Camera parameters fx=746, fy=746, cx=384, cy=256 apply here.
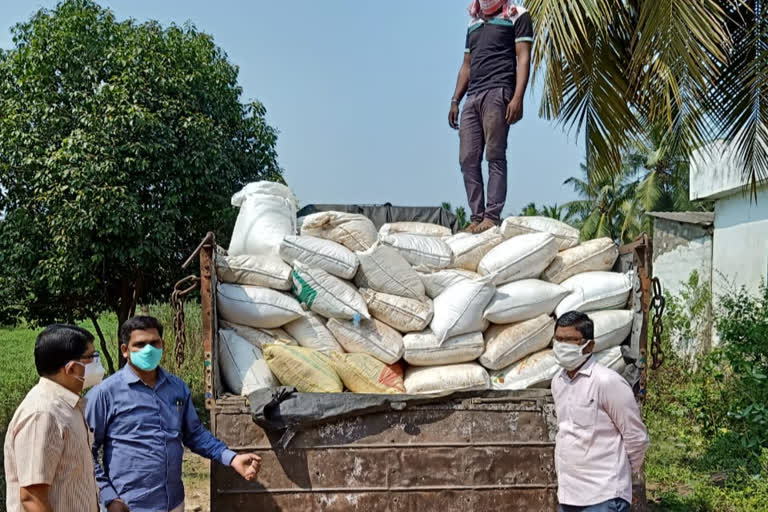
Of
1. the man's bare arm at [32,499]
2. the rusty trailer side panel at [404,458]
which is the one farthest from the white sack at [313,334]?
the man's bare arm at [32,499]

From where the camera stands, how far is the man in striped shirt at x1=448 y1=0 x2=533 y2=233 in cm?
489

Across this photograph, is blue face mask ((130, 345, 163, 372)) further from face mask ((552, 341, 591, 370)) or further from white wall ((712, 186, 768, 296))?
white wall ((712, 186, 768, 296))

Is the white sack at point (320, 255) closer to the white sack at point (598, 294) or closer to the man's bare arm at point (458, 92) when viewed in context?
the white sack at point (598, 294)

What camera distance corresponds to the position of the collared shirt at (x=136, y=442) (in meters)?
2.62

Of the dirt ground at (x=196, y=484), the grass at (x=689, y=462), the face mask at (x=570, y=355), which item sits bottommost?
the dirt ground at (x=196, y=484)

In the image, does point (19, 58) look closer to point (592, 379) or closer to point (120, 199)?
point (120, 199)

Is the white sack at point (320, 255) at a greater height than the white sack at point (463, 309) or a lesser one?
greater

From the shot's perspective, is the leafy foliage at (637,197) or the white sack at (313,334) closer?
the white sack at (313,334)

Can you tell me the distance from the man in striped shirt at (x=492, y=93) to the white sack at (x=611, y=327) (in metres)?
1.29

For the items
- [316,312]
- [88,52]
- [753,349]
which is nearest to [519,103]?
[316,312]

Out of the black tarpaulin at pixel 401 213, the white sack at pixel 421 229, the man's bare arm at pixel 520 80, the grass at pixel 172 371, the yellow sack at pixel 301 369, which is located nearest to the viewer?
the yellow sack at pixel 301 369

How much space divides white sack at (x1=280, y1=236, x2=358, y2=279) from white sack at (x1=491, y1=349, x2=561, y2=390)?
0.90m

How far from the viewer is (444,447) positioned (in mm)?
3207

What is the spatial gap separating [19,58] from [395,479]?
6813mm
